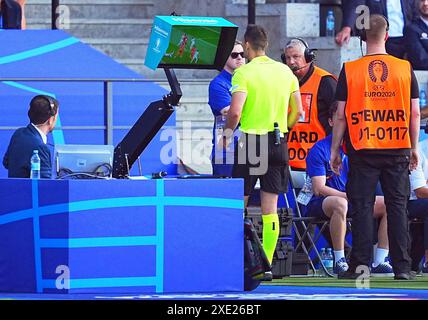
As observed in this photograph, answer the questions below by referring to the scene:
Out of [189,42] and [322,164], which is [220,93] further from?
[189,42]

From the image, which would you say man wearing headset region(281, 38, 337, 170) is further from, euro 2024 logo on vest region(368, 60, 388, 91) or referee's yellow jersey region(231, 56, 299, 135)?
euro 2024 logo on vest region(368, 60, 388, 91)

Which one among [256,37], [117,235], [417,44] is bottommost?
[117,235]

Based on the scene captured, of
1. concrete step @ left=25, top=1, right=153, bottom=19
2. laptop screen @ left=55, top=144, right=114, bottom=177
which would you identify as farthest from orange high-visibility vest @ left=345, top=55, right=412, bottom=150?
concrete step @ left=25, top=1, right=153, bottom=19

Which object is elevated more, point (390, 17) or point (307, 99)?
point (390, 17)

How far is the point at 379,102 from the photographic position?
11.2m

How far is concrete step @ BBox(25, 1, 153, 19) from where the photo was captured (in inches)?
656

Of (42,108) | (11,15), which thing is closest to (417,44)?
(11,15)

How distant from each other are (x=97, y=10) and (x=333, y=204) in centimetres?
563

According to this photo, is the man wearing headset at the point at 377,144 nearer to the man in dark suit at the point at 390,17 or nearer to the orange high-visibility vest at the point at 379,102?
the orange high-visibility vest at the point at 379,102

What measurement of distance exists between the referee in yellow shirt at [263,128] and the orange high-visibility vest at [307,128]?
165 centimetres

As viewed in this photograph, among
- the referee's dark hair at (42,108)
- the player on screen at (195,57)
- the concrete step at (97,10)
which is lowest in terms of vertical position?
the referee's dark hair at (42,108)

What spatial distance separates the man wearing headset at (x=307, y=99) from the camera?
13016 mm

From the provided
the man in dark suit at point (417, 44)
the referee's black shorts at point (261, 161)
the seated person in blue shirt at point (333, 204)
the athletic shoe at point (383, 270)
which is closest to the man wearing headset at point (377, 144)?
the referee's black shorts at point (261, 161)
